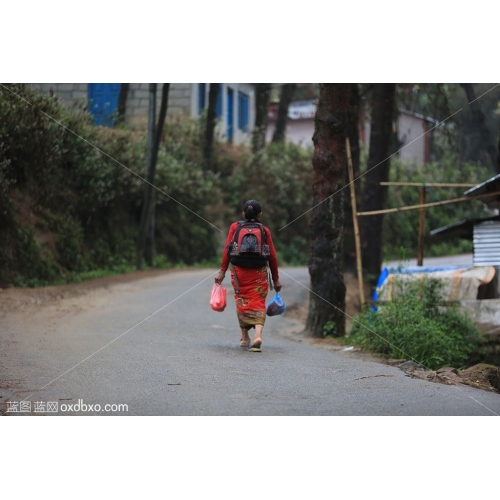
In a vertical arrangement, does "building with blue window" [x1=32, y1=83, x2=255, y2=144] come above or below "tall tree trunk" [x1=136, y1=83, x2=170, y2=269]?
above

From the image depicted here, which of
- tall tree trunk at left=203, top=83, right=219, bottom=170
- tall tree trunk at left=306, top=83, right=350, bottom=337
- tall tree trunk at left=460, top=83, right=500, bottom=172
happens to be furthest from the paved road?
tall tree trunk at left=460, top=83, right=500, bottom=172

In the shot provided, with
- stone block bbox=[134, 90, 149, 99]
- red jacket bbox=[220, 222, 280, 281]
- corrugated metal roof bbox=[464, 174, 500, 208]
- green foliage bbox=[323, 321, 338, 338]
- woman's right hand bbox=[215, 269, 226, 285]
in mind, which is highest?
stone block bbox=[134, 90, 149, 99]

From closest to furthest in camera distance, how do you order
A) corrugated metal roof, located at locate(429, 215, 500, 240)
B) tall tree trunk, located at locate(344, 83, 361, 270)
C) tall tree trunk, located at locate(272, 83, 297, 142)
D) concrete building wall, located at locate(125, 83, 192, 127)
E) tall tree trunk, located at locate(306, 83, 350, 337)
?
concrete building wall, located at locate(125, 83, 192, 127) < tall tree trunk, located at locate(306, 83, 350, 337) < corrugated metal roof, located at locate(429, 215, 500, 240) < tall tree trunk, located at locate(344, 83, 361, 270) < tall tree trunk, located at locate(272, 83, 297, 142)

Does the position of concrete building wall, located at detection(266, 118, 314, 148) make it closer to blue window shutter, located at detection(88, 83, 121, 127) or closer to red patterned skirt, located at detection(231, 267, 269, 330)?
blue window shutter, located at detection(88, 83, 121, 127)

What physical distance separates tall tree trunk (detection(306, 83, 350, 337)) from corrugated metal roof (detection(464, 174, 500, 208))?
1.58 m

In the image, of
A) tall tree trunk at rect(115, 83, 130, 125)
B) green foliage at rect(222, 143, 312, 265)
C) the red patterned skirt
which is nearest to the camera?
the red patterned skirt

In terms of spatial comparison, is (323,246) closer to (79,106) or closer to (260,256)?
(260,256)

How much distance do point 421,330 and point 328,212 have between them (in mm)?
1633

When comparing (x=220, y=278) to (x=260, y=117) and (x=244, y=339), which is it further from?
(x=260, y=117)

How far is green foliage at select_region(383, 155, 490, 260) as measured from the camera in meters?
20.2

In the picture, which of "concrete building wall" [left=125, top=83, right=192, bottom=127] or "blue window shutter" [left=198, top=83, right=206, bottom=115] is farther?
"blue window shutter" [left=198, top=83, right=206, bottom=115]

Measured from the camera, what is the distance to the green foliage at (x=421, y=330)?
801cm

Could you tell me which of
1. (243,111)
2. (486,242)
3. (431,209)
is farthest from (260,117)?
(486,242)

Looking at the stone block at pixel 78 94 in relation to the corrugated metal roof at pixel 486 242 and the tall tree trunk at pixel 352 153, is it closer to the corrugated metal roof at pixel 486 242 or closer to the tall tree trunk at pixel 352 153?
the tall tree trunk at pixel 352 153
